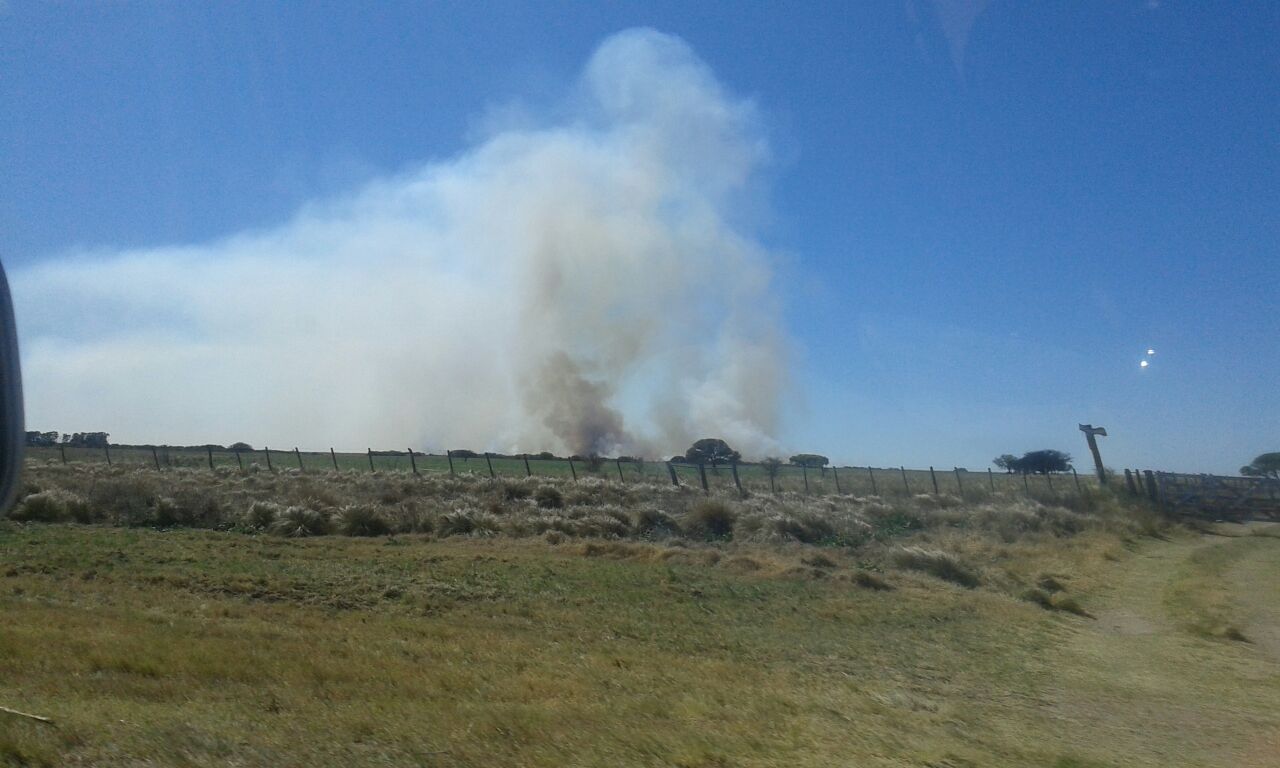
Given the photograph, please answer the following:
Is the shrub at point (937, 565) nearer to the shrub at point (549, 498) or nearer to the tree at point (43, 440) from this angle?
the shrub at point (549, 498)

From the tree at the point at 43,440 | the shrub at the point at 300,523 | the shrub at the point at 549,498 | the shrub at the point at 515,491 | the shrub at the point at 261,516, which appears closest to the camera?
the shrub at the point at 300,523

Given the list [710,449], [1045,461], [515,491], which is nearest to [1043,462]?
[1045,461]

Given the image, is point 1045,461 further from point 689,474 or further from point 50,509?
point 50,509

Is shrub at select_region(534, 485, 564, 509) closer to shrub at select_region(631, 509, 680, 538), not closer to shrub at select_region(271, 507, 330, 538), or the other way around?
shrub at select_region(631, 509, 680, 538)

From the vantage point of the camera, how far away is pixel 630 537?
89.6 ft

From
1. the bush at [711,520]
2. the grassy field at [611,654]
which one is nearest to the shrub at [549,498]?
the bush at [711,520]

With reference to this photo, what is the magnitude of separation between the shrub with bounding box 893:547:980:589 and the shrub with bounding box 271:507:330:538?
13.9m

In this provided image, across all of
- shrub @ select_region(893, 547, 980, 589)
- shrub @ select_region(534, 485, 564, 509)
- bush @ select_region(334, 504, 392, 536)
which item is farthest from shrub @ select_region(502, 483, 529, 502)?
shrub @ select_region(893, 547, 980, 589)

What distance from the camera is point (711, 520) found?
29.5 meters

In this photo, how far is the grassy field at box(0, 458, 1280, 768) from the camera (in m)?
8.02

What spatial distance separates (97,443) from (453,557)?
2385 inches

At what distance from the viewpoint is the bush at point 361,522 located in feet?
85.8

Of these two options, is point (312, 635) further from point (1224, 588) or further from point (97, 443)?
point (97, 443)

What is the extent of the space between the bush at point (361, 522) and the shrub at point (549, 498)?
7668 mm
